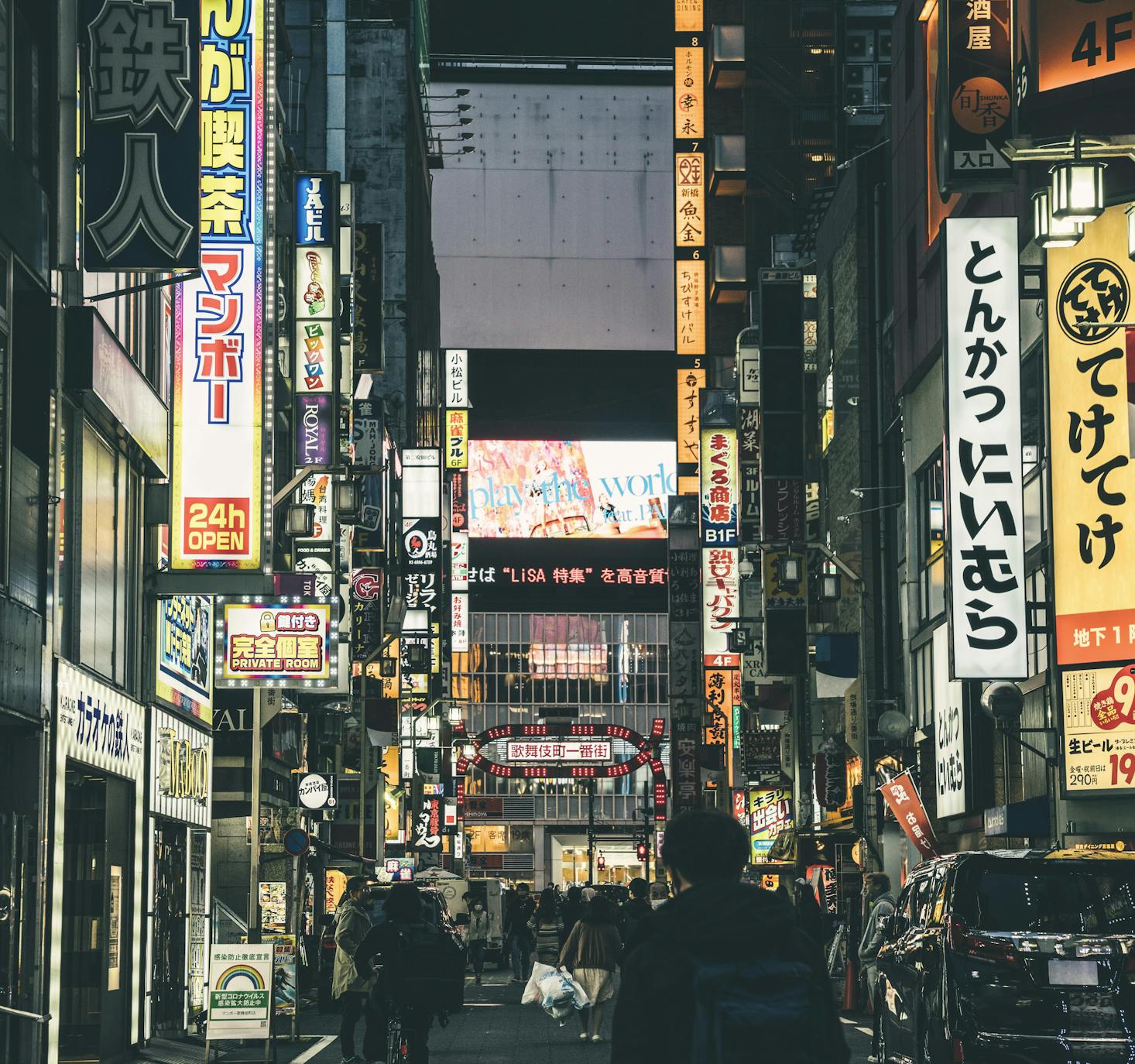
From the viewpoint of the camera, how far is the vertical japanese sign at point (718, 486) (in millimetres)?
57094

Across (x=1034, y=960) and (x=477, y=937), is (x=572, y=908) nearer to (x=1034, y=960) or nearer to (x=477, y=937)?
(x=477, y=937)

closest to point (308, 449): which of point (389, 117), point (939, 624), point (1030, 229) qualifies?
point (939, 624)

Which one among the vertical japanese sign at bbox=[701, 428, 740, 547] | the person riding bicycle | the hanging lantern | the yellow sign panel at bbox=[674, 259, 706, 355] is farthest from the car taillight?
the yellow sign panel at bbox=[674, 259, 706, 355]

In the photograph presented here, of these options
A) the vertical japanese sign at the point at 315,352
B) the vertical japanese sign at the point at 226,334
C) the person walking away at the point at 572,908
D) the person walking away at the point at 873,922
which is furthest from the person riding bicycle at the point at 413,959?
the vertical japanese sign at the point at 315,352

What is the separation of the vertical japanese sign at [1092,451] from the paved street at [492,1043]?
5634mm

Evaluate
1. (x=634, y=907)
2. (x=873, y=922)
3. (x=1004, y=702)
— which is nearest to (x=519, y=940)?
(x=634, y=907)

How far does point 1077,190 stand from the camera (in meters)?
16.3

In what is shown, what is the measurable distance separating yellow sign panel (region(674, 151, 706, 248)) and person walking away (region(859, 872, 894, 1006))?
5018 centimetres

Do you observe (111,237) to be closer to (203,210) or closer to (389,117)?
(203,210)

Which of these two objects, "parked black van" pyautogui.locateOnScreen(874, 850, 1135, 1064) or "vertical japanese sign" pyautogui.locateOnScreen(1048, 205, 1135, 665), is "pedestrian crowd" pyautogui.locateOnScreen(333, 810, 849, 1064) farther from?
"vertical japanese sign" pyautogui.locateOnScreen(1048, 205, 1135, 665)

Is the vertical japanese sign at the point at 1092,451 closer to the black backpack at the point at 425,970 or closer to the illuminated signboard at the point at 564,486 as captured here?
the black backpack at the point at 425,970

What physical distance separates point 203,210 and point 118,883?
786cm

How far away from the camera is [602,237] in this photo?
5172 inches

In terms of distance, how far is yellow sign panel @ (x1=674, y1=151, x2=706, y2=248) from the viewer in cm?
7362
